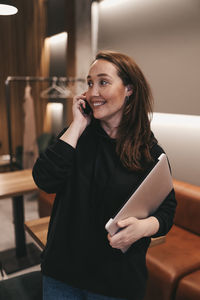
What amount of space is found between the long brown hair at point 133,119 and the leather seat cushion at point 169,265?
3.41 feet

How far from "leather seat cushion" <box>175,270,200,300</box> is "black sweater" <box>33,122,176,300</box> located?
2.55ft

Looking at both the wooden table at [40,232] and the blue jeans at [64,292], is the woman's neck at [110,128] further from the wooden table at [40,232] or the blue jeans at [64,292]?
the wooden table at [40,232]

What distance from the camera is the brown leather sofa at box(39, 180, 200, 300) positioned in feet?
5.38

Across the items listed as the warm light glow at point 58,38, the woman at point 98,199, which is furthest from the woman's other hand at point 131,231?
the warm light glow at point 58,38

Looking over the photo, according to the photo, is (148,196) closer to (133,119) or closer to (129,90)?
(133,119)

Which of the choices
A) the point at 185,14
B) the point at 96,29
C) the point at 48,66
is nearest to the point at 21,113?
the point at 48,66

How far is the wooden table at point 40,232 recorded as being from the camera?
1.69 metres

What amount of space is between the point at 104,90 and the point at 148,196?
0.38 metres

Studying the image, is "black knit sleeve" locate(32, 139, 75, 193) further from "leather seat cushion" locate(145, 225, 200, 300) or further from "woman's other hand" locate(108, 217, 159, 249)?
"leather seat cushion" locate(145, 225, 200, 300)

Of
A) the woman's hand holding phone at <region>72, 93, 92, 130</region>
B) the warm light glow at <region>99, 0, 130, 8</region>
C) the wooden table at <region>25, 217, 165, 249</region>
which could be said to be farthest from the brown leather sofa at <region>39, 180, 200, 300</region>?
the warm light glow at <region>99, 0, 130, 8</region>

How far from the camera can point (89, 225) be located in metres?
0.92

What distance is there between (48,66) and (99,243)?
13.2ft

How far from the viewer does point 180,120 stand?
2744mm

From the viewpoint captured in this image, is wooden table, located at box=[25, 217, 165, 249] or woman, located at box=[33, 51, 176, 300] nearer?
woman, located at box=[33, 51, 176, 300]
